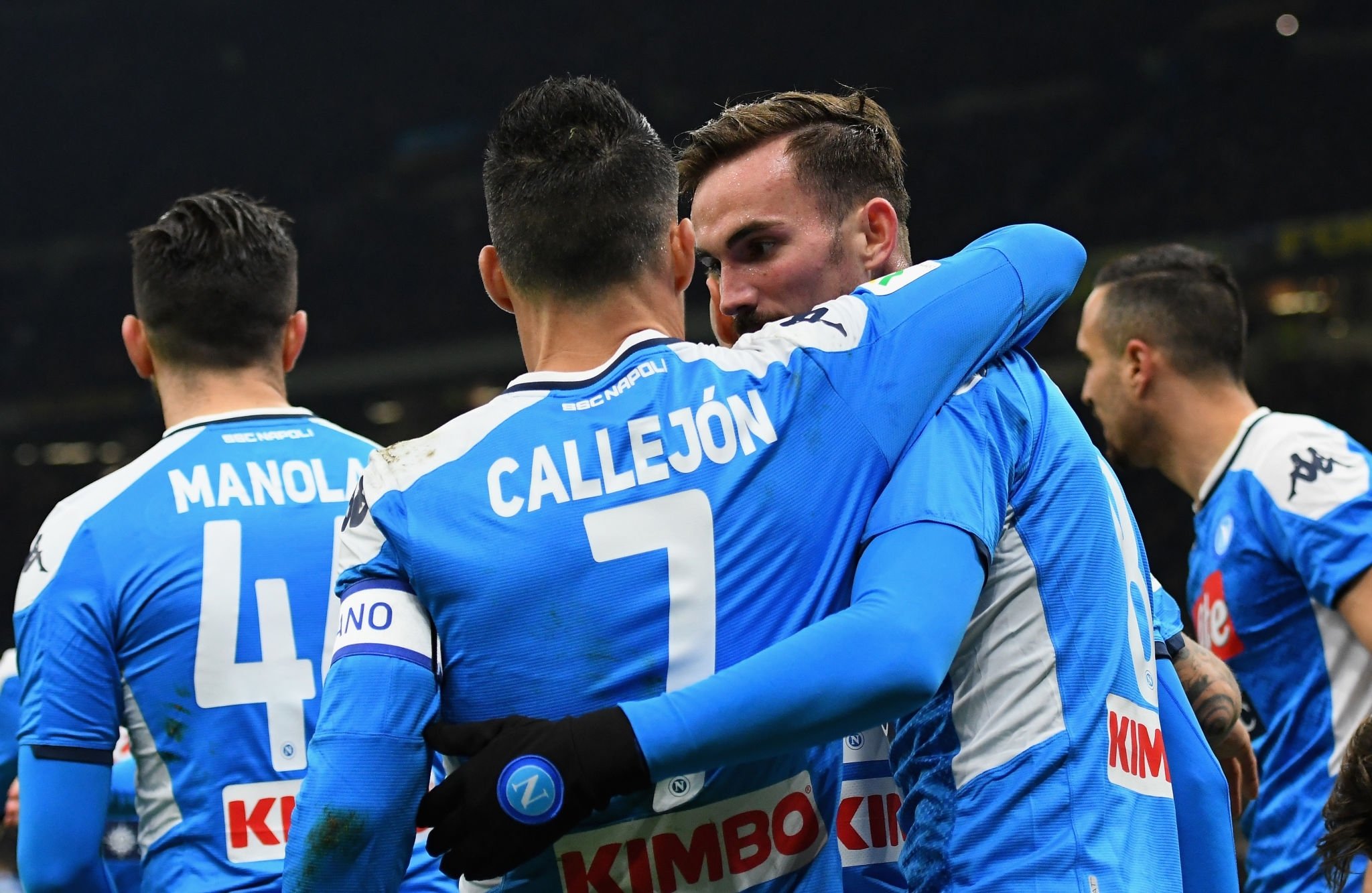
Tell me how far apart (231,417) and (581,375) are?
1.23 m

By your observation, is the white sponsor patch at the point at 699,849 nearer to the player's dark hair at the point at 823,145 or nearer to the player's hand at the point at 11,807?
the player's dark hair at the point at 823,145

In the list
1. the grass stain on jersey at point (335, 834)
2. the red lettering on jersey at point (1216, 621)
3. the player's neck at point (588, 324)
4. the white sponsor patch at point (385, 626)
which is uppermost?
the player's neck at point (588, 324)

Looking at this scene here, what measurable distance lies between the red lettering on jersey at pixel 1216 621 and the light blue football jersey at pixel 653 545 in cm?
208

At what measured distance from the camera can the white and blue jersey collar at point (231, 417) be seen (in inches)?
97.7

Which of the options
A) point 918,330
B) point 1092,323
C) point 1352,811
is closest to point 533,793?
point 918,330

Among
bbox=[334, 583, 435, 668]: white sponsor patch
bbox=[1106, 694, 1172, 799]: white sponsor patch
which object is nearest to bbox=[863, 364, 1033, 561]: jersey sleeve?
bbox=[1106, 694, 1172, 799]: white sponsor patch

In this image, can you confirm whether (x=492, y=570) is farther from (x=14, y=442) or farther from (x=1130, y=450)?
(x=14, y=442)

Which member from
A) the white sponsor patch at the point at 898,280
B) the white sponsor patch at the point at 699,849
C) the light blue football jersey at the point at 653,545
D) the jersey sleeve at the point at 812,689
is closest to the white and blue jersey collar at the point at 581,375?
the light blue football jersey at the point at 653,545

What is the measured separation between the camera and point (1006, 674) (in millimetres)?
1523

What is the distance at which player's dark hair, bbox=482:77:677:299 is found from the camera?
155cm

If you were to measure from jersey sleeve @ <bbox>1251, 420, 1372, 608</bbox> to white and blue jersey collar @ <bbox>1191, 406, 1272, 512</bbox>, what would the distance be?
0.12 meters

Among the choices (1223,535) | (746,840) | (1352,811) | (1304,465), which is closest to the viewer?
(746,840)

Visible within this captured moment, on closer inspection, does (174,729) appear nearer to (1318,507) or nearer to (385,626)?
(385,626)

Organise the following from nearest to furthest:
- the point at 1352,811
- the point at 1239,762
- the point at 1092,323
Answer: the point at 1352,811 → the point at 1239,762 → the point at 1092,323
